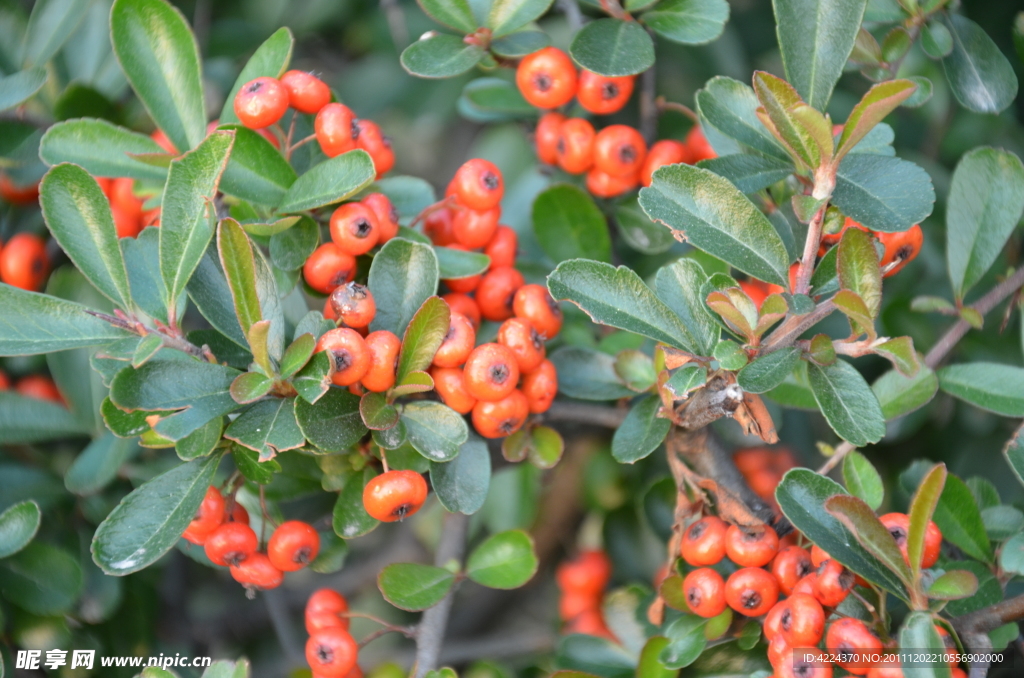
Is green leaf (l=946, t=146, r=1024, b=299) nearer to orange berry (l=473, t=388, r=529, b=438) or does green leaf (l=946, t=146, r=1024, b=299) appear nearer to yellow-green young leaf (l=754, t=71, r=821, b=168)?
yellow-green young leaf (l=754, t=71, r=821, b=168)

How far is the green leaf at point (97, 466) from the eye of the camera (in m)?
2.02

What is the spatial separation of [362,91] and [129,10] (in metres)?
1.64

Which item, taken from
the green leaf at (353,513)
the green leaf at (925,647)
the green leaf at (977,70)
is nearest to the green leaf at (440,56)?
the green leaf at (353,513)

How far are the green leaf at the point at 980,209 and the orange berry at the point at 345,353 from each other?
4.50ft

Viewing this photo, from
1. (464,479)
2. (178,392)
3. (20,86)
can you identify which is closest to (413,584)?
(464,479)

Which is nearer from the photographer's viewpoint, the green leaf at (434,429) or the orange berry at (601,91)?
the green leaf at (434,429)

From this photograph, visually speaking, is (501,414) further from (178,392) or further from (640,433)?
(178,392)

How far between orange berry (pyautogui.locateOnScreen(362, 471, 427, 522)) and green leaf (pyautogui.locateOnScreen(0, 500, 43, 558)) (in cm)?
85

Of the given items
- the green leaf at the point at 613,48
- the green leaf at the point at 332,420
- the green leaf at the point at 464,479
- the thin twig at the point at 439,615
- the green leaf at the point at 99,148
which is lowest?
the thin twig at the point at 439,615

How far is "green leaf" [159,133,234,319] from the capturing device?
145 centimetres

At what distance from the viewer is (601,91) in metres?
1.97

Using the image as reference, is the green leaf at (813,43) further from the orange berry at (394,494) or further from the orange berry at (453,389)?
the orange berry at (394,494)

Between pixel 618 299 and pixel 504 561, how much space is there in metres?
0.71

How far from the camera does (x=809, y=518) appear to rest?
154 cm
